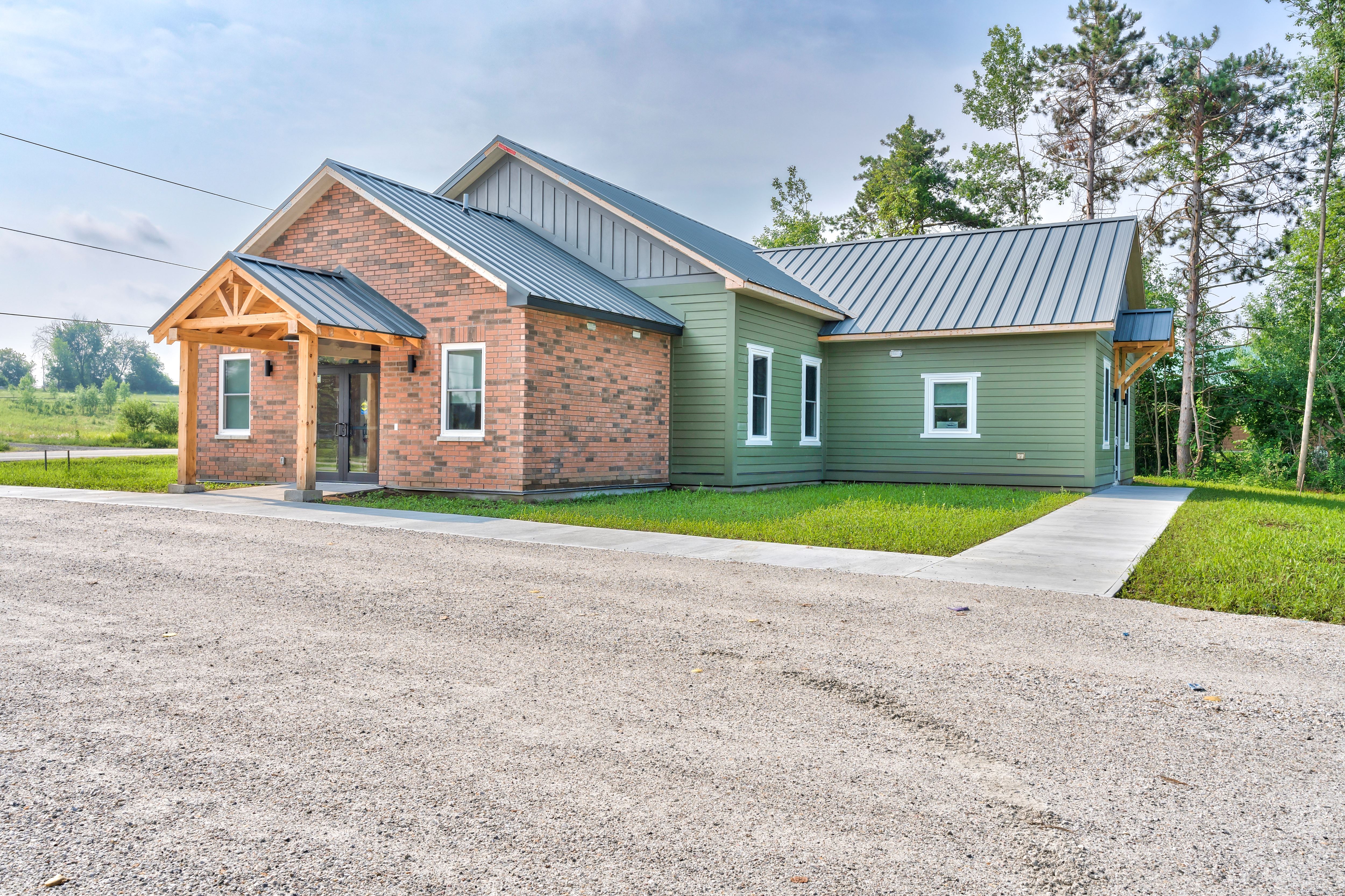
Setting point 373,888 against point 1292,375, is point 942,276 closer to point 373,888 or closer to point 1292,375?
point 1292,375

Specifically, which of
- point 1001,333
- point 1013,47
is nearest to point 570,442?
point 1001,333

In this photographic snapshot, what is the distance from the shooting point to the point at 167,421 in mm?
40531

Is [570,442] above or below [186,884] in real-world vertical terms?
above

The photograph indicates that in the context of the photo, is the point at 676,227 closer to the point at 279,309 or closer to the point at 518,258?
the point at 518,258

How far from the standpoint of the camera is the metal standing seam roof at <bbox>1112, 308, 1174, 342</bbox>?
1878 centimetres

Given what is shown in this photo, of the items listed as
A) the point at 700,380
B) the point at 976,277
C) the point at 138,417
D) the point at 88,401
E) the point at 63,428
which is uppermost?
the point at 976,277

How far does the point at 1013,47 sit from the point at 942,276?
60.3ft

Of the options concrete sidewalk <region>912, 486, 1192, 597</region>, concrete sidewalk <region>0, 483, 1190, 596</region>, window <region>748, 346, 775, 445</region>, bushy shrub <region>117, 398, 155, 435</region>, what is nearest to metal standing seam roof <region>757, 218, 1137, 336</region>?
window <region>748, 346, 775, 445</region>

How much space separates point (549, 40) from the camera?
23281 millimetres

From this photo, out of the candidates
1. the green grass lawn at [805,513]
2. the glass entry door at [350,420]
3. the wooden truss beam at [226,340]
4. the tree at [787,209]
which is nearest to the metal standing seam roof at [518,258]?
the glass entry door at [350,420]

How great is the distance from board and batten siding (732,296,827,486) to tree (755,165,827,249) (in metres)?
26.3

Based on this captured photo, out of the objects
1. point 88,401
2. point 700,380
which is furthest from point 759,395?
point 88,401

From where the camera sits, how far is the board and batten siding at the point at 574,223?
1680 cm

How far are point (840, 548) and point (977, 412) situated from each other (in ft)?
32.3
